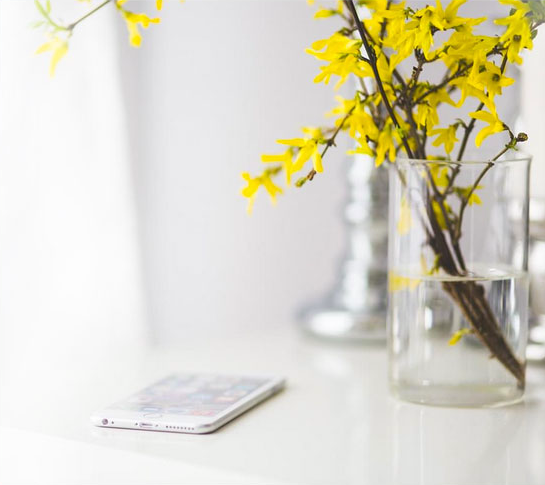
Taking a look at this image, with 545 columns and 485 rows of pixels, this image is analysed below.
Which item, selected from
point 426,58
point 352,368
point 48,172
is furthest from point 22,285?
point 426,58

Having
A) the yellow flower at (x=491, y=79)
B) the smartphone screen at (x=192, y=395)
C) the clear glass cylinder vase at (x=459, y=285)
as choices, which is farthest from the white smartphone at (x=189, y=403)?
the yellow flower at (x=491, y=79)

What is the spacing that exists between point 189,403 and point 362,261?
18.7 inches

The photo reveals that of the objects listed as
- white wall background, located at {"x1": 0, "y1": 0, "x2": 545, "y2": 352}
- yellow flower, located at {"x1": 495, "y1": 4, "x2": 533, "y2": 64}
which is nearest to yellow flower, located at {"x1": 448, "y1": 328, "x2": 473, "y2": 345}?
yellow flower, located at {"x1": 495, "y1": 4, "x2": 533, "y2": 64}

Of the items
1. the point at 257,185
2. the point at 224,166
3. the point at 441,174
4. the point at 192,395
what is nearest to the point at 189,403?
the point at 192,395

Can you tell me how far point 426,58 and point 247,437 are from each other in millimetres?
373

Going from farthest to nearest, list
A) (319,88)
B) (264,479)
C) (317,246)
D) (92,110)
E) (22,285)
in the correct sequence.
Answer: (317,246)
(319,88)
(92,110)
(22,285)
(264,479)

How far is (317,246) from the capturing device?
1582 millimetres

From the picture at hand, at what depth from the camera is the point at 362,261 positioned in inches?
49.4

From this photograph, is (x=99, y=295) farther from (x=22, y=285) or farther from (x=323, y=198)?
(x=323, y=198)

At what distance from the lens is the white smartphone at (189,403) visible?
783mm

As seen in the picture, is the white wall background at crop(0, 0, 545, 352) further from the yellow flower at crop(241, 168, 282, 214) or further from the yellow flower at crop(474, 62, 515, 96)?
the yellow flower at crop(474, 62, 515, 96)

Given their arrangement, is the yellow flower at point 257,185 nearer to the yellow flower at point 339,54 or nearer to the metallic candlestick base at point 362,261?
the yellow flower at point 339,54

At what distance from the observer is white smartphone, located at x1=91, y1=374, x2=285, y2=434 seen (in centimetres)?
78

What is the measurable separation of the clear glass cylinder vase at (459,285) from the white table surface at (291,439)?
3 cm
